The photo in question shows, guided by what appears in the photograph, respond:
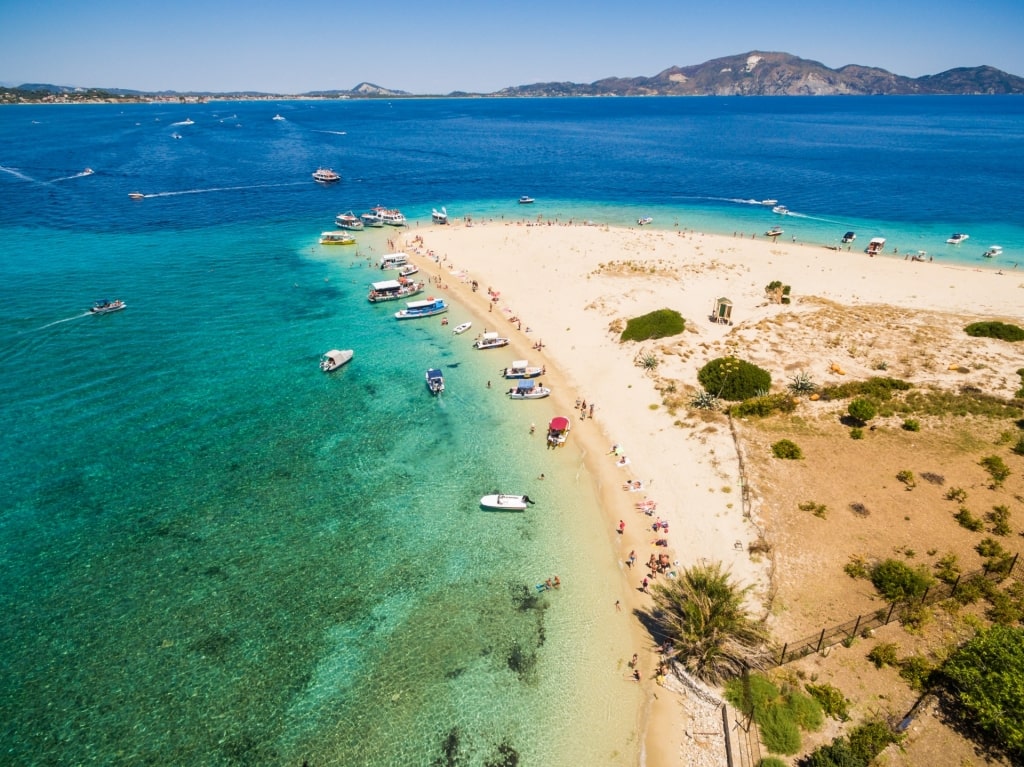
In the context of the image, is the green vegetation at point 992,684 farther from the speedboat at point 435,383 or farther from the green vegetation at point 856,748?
the speedboat at point 435,383

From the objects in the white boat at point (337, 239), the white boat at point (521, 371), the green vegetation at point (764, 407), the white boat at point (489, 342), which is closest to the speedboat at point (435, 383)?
the white boat at point (521, 371)

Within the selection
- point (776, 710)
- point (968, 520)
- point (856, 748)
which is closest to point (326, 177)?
point (968, 520)

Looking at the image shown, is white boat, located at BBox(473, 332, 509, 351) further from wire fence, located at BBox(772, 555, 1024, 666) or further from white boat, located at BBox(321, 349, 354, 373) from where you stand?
wire fence, located at BBox(772, 555, 1024, 666)

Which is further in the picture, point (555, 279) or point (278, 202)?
point (278, 202)

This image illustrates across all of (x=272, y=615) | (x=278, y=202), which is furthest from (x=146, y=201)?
(x=272, y=615)

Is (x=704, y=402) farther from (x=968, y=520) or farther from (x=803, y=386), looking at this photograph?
(x=968, y=520)

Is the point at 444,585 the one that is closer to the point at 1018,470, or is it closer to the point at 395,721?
the point at 395,721
